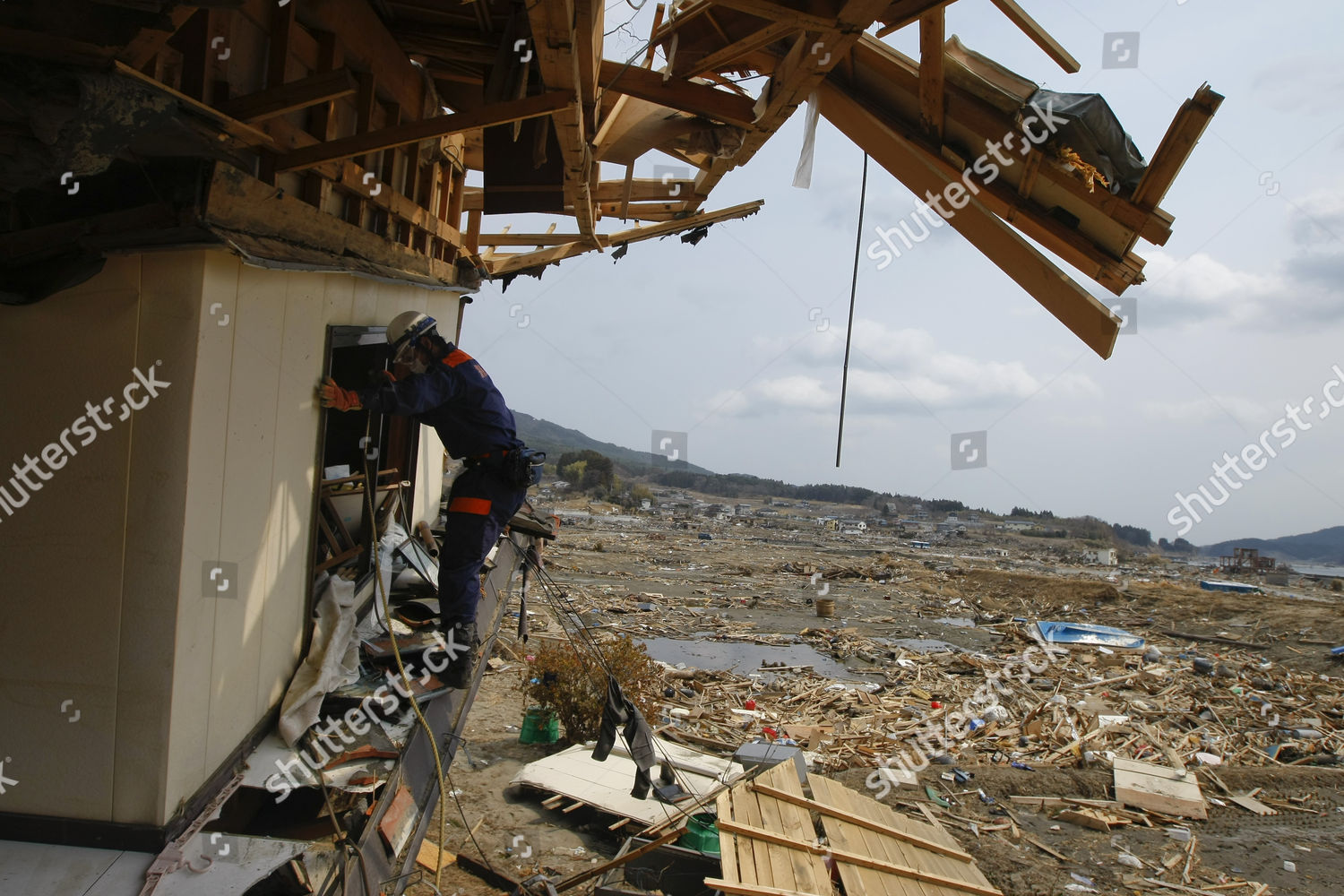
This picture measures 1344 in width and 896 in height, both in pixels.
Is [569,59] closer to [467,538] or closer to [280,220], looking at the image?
[280,220]

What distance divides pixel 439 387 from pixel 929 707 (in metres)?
9.34

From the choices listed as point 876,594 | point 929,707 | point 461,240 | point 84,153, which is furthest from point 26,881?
point 876,594

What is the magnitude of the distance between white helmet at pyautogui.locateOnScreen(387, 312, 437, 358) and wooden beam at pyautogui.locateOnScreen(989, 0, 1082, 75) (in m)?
3.73

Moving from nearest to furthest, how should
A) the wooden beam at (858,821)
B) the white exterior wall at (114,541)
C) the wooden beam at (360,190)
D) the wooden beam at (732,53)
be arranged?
the white exterior wall at (114,541) < the wooden beam at (732,53) < the wooden beam at (360,190) < the wooden beam at (858,821)

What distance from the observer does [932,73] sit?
376 centimetres

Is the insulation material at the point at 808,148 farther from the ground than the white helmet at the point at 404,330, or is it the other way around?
the insulation material at the point at 808,148

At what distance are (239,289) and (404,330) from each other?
5.68 ft

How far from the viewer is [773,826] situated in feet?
18.6

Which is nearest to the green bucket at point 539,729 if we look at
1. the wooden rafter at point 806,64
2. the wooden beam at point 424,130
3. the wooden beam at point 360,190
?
the wooden beam at point 360,190

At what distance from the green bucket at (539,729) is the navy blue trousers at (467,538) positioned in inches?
153

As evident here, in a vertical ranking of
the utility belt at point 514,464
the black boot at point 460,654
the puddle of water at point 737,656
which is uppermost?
the utility belt at point 514,464

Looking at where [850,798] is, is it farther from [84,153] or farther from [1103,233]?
[84,153]

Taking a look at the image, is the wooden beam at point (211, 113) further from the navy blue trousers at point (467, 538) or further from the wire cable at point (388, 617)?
the navy blue trousers at point (467, 538)

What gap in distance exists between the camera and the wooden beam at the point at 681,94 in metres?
4.42
